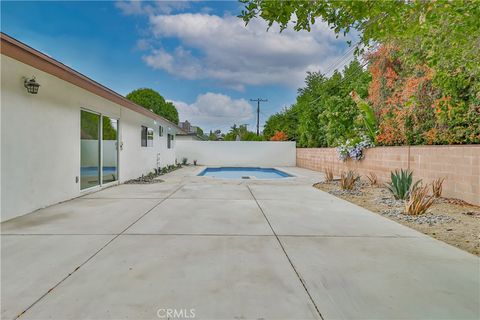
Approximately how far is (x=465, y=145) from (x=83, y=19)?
1271cm

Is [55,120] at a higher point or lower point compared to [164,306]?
higher

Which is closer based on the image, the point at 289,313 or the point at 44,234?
Answer: the point at 289,313

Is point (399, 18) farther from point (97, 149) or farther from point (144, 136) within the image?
point (144, 136)

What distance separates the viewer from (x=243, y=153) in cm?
2112

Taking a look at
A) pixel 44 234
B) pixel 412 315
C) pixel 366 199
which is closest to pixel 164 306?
pixel 412 315

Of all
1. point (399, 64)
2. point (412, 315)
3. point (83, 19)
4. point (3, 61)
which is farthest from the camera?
point (399, 64)

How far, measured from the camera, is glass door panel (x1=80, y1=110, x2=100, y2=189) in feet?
23.4

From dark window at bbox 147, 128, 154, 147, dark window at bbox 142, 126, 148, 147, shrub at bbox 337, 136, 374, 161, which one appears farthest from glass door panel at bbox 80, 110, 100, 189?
shrub at bbox 337, 136, 374, 161

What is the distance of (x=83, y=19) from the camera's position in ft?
32.6

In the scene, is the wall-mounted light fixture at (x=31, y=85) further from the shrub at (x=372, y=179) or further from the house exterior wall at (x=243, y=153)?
the house exterior wall at (x=243, y=153)

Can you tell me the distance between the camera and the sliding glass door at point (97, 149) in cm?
719

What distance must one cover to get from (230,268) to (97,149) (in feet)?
21.7

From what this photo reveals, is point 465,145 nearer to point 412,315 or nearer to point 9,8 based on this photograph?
point 412,315

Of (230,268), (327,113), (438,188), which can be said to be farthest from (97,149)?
(327,113)
